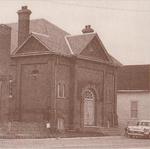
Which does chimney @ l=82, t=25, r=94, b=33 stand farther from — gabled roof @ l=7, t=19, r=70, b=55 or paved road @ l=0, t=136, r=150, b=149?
paved road @ l=0, t=136, r=150, b=149

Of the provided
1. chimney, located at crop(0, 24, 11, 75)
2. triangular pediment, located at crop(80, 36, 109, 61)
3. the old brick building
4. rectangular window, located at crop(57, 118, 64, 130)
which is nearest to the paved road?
chimney, located at crop(0, 24, 11, 75)

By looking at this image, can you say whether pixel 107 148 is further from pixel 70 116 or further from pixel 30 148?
pixel 70 116

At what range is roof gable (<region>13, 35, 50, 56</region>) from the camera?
1613 inches

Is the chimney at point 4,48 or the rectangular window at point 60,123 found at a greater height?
the chimney at point 4,48

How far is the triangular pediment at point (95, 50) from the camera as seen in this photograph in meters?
43.7

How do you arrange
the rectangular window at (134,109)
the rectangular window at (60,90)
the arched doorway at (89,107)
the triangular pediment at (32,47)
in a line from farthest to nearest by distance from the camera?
the rectangular window at (134,109)
the arched doorway at (89,107)
the rectangular window at (60,90)
the triangular pediment at (32,47)

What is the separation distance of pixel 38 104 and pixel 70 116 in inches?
121

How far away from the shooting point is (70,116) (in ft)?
140

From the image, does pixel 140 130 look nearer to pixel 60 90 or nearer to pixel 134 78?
pixel 60 90

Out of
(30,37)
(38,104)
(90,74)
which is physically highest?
(30,37)

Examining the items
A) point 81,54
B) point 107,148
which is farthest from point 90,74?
point 107,148

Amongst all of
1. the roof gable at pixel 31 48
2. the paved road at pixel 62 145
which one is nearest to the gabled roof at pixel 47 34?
the roof gable at pixel 31 48

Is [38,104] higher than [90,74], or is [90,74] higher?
[90,74]

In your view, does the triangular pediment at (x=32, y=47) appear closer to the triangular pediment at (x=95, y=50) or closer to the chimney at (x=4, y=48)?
the chimney at (x=4, y=48)
